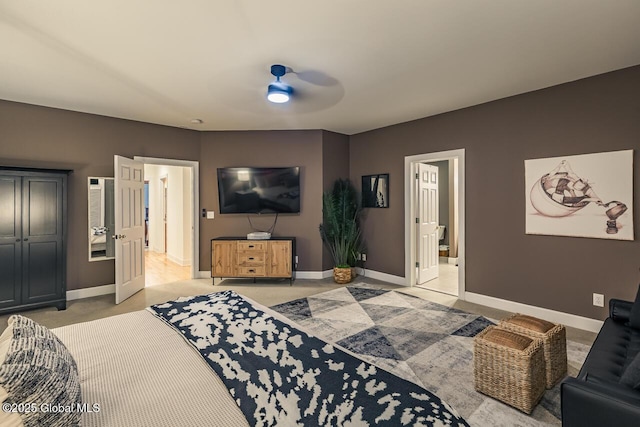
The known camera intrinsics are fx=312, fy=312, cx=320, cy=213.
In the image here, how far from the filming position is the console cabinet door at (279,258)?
192 inches

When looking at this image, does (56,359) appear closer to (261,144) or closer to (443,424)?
(443,424)

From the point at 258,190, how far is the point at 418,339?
333 centimetres

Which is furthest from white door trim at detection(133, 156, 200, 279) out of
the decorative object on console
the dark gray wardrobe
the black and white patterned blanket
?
the decorative object on console

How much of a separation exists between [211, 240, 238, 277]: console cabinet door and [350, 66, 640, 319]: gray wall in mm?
3095

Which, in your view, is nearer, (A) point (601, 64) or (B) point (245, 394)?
(B) point (245, 394)

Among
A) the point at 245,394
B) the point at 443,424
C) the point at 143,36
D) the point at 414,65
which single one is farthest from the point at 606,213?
the point at 143,36

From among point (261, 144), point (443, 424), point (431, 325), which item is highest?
point (261, 144)

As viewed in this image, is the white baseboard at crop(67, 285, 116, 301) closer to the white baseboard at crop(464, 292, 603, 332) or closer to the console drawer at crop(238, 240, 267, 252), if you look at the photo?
the console drawer at crop(238, 240, 267, 252)

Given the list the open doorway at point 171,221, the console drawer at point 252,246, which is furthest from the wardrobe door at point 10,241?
the console drawer at point 252,246

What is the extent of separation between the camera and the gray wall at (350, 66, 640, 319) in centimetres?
297

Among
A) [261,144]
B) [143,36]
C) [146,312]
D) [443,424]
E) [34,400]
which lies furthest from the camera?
[261,144]

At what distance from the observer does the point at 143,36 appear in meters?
2.36

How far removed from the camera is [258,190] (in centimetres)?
514

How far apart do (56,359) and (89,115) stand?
435cm
